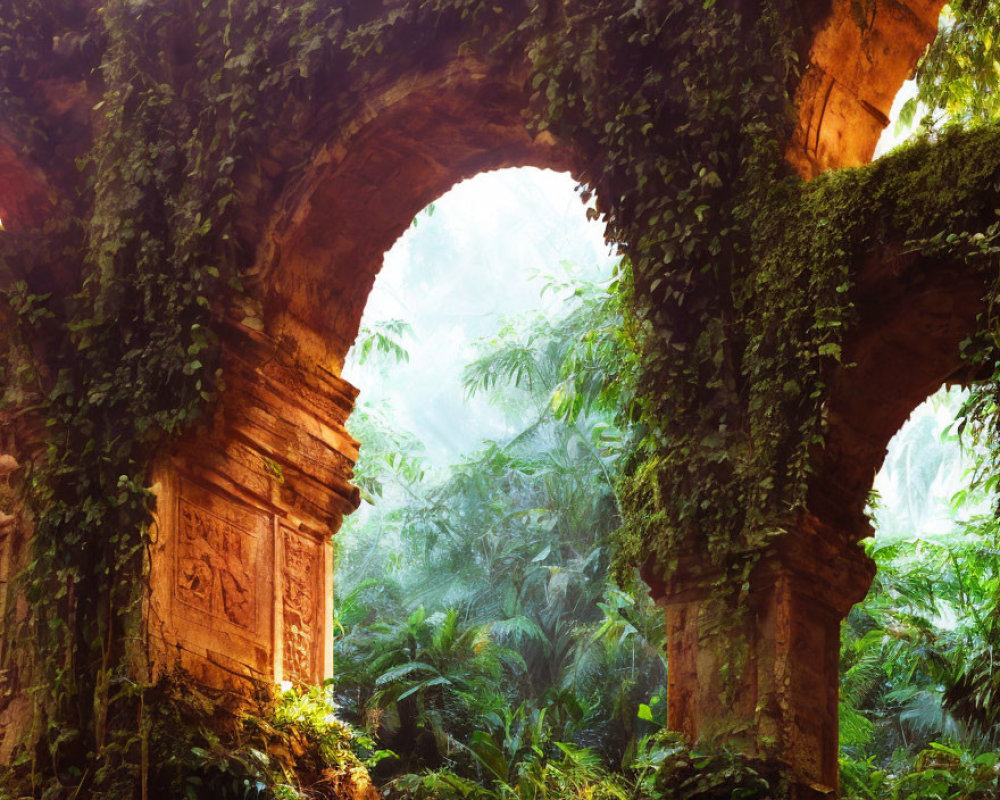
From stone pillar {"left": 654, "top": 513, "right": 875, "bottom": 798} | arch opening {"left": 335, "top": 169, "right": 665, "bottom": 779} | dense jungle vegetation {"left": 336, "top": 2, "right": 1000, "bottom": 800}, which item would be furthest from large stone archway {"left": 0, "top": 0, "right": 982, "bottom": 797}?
arch opening {"left": 335, "top": 169, "right": 665, "bottom": 779}

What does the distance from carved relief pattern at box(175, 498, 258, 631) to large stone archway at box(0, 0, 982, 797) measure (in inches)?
0.5

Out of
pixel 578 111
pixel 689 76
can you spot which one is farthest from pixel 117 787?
pixel 689 76

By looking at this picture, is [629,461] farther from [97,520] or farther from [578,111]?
[97,520]

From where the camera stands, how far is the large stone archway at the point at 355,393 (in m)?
5.22

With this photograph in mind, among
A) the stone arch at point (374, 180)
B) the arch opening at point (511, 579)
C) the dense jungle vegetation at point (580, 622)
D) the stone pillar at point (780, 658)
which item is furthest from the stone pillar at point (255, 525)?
the stone pillar at point (780, 658)

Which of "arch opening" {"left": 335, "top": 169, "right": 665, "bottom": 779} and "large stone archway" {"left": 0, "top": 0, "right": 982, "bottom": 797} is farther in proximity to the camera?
"arch opening" {"left": 335, "top": 169, "right": 665, "bottom": 779}

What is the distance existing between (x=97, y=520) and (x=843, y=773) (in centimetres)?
530

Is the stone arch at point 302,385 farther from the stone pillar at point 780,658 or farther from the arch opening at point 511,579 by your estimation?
the stone pillar at point 780,658

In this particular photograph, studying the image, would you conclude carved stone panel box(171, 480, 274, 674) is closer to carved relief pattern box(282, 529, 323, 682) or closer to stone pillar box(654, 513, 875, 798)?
carved relief pattern box(282, 529, 323, 682)

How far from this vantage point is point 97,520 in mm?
6922

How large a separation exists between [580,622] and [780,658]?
37.7 ft

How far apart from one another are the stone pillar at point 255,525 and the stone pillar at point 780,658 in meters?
2.80

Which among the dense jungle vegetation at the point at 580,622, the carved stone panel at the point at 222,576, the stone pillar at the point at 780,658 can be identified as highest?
the dense jungle vegetation at the point at 580,622

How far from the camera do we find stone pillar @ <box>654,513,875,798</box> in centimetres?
502
